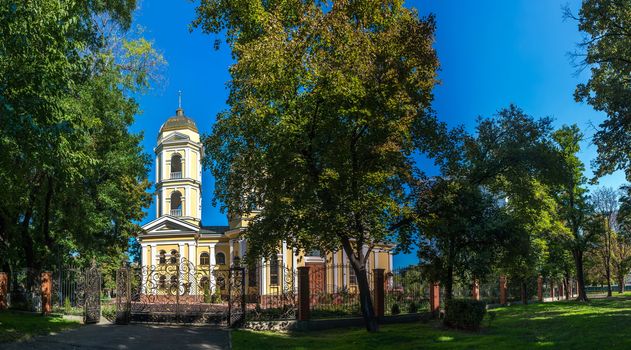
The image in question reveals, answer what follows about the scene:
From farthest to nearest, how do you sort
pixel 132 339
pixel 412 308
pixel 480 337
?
pixel 412 308 < pixel 132 339 < pixel 480 337

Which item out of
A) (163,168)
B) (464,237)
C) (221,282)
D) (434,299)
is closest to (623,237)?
(434,299)

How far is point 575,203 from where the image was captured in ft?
127

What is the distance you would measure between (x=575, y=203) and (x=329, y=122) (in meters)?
28.6

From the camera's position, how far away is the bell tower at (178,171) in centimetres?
5338

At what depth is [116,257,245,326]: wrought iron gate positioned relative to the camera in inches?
793

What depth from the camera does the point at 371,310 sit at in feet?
61.4

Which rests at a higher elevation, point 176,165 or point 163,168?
point 176,165

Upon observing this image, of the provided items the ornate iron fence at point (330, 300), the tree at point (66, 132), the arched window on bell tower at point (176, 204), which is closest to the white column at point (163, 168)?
the arched window on bell tower at point (176, 204)

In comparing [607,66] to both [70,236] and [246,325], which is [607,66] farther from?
[70,236]

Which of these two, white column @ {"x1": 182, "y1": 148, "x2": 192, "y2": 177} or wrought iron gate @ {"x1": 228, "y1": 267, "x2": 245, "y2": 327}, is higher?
white column @ {"x1": 182, "y1": 148, "x2": 192, "y2": 177}

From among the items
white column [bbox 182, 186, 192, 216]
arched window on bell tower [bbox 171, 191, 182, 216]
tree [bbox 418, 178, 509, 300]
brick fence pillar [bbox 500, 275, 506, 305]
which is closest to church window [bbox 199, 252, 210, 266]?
white column [bbox 182, 186, 192, 216]

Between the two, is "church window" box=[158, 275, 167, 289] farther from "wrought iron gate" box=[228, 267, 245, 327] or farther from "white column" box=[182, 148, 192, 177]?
"white column" box=[182, 148, 192, 177]

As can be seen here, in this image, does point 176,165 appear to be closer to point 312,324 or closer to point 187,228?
point 187,228

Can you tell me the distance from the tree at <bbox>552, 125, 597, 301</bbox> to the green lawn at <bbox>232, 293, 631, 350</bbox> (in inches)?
776
